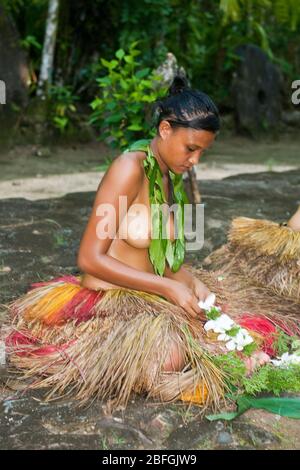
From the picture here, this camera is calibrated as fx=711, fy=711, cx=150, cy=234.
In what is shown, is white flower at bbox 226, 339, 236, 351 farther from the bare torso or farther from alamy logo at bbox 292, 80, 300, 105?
alamy logo at bbox 292, 80, 300, 105

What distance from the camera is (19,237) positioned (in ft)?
12.9

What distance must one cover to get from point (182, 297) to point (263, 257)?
957 millimetres

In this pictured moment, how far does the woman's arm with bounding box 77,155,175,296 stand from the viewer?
7.31 ft

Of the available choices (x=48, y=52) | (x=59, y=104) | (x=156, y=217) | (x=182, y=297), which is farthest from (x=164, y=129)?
(x=48, y=52)

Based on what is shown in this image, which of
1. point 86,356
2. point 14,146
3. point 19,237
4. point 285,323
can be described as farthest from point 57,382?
point 14,146

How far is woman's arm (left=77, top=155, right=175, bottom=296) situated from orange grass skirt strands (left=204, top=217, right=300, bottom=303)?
2.83ft

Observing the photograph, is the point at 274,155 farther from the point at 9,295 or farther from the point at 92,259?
the point at 92,259

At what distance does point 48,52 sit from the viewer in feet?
25.1

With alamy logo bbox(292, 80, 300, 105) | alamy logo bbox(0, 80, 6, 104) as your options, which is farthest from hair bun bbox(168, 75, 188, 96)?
alamy logo bbox(292, 80, 300, 105)

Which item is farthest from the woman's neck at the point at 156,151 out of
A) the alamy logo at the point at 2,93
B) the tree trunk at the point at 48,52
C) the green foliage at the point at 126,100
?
the tree trunk at the point at 48,52

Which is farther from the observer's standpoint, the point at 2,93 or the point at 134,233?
the point at 2,93

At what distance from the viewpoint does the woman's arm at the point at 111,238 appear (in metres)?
2.23

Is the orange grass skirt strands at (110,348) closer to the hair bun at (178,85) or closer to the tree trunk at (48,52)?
the hair bun at (178,85)

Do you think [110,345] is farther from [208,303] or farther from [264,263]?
[264,263]
